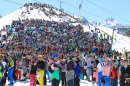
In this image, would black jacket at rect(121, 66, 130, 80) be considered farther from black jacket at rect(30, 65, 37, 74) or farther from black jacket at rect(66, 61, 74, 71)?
black jacket at rect(30, 65, 37, 74)

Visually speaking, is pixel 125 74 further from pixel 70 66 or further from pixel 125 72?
pixel 70 66

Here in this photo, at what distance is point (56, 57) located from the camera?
49.2 feet

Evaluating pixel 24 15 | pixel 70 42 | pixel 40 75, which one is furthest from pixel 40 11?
pixel 40 75

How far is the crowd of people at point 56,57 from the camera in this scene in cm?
1331

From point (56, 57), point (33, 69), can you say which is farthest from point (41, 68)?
point (56, 57)

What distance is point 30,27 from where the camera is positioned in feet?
192

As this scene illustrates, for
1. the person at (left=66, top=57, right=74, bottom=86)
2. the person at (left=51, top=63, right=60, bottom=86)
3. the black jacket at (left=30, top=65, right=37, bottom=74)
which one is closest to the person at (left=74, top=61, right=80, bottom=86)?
the person at (left=66, top=57, right=74, bottom=86)

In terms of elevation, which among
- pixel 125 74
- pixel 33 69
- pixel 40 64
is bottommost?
pixel 125 74

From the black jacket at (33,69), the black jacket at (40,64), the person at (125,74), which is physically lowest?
the person at (125,74)

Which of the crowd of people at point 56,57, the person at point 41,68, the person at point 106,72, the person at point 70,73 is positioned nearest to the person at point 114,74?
the crowd of people at point 56,57

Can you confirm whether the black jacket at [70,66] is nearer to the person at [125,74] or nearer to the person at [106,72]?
the person at [106,72]

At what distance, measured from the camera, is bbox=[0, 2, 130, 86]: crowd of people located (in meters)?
13.3

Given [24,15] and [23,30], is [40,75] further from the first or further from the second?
[24,15]

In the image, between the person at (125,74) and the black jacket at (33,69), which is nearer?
the person at (125,74)
